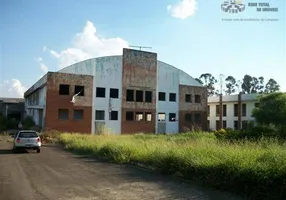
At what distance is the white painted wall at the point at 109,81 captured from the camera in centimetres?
5184

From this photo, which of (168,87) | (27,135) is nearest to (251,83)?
(168,87)

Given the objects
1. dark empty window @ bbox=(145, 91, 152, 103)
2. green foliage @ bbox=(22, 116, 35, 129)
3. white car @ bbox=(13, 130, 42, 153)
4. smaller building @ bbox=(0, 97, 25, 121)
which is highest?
dark empty window @ bbox=(145, 91, 152, 103)

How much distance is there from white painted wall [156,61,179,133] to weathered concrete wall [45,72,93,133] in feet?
37.5

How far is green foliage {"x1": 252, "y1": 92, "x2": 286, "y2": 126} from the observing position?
42406 millimetres

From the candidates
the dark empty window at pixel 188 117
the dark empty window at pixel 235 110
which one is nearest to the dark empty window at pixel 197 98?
the dark empty window at pixel 188 117

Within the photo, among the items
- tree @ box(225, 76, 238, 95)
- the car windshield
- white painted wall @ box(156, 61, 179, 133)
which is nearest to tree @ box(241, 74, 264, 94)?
tree @ box(225, 76, 238, 95)

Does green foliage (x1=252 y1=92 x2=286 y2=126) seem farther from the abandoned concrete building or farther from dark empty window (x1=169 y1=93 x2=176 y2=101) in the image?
dark empty window (x1=169 y1=93 x2=176 y2=101)

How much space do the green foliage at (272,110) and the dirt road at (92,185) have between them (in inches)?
1225

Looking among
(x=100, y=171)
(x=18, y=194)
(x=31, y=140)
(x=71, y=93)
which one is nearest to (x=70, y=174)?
(x=100, y=171)

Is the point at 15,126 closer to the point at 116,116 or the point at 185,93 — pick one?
the point at 116,116

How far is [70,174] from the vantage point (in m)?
14.5

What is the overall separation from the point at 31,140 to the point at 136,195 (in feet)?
58.2

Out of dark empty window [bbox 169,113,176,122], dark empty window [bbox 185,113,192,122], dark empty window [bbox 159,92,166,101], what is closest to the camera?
dark empty window [bbox 159,92,166,101]

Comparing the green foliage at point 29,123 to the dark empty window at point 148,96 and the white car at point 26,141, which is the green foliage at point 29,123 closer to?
the dark empty window at point 148,96
